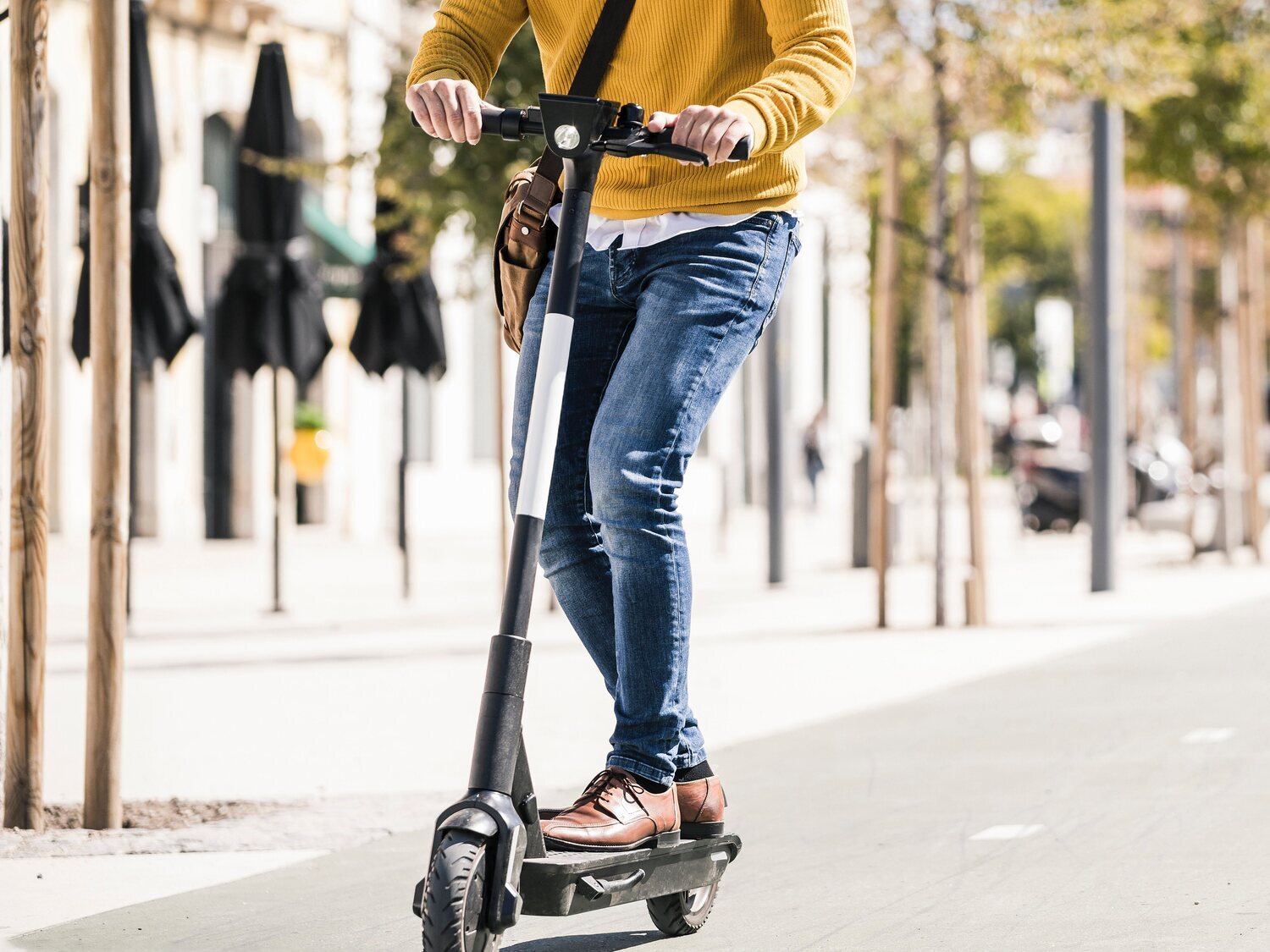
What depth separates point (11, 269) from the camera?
5.42 metres

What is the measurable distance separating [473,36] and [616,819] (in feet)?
4.56

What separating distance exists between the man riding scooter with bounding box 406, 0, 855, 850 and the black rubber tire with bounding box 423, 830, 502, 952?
0.41 metres

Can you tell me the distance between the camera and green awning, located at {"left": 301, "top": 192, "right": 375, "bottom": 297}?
19078mm

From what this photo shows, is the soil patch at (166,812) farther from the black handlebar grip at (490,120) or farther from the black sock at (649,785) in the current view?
the black handlebar grip at (490,120)

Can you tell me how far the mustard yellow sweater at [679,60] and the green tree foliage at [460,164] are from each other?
7.72 m

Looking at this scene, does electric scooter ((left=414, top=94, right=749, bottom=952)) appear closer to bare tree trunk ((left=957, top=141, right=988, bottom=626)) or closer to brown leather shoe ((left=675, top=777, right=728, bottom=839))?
brown leather shoe ((left=675, top=777, right=728, bottom=839))

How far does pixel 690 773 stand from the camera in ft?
12.7

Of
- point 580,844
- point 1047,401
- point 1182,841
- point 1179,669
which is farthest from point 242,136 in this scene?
point 1047,401

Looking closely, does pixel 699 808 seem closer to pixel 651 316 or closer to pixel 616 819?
pixel 616 819

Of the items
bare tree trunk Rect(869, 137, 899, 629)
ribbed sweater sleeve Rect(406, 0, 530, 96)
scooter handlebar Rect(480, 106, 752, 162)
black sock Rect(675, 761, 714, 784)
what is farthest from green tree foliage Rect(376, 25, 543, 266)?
scooter handlebar Rect(480, 106, 752, 162)

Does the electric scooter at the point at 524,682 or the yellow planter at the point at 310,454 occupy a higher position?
the yellow planter at the point at 310,454

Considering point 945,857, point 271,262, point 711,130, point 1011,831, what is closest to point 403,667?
point 1011,831

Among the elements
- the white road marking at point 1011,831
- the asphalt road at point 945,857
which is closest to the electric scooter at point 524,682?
the asphalt road at point 945,857

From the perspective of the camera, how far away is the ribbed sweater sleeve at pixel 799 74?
11.4 ft
